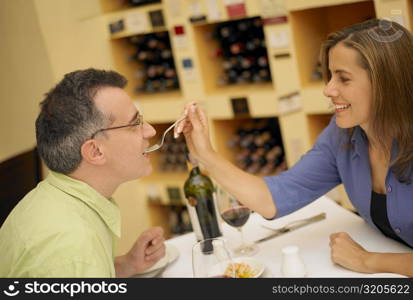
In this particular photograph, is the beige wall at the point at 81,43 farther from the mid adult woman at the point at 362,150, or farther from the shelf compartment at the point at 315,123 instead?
the mid adult woman at the point at 362,150

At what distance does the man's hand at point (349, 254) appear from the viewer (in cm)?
139

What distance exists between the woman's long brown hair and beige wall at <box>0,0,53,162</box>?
2163mm

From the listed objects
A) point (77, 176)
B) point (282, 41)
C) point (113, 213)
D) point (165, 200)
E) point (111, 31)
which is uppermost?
point (111, 31)

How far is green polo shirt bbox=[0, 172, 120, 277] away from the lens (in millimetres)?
1175

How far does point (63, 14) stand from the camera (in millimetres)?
3154

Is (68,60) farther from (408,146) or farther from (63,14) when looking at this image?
(408,146)

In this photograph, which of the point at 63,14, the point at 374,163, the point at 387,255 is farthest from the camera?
the point at 63,14

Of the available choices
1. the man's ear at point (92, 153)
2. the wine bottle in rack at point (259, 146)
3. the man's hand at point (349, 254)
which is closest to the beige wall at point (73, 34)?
the wine bottle in rack at point (259, 146)

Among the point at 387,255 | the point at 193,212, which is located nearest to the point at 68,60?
the point at 193,212

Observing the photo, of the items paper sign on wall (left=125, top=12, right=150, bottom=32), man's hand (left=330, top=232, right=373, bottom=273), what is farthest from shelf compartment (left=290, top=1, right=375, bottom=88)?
man's hand (left=330, top=232, right=373, bottom=273)

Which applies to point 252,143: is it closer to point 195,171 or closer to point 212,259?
point 195,171

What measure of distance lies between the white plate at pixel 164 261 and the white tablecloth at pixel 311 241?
0.02 meters

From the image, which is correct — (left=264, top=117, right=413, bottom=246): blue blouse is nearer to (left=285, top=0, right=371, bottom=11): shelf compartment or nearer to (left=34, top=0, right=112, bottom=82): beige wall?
(left=285, top=0, right=371, bottom=11): shelf compartment

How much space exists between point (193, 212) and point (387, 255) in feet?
1.95
